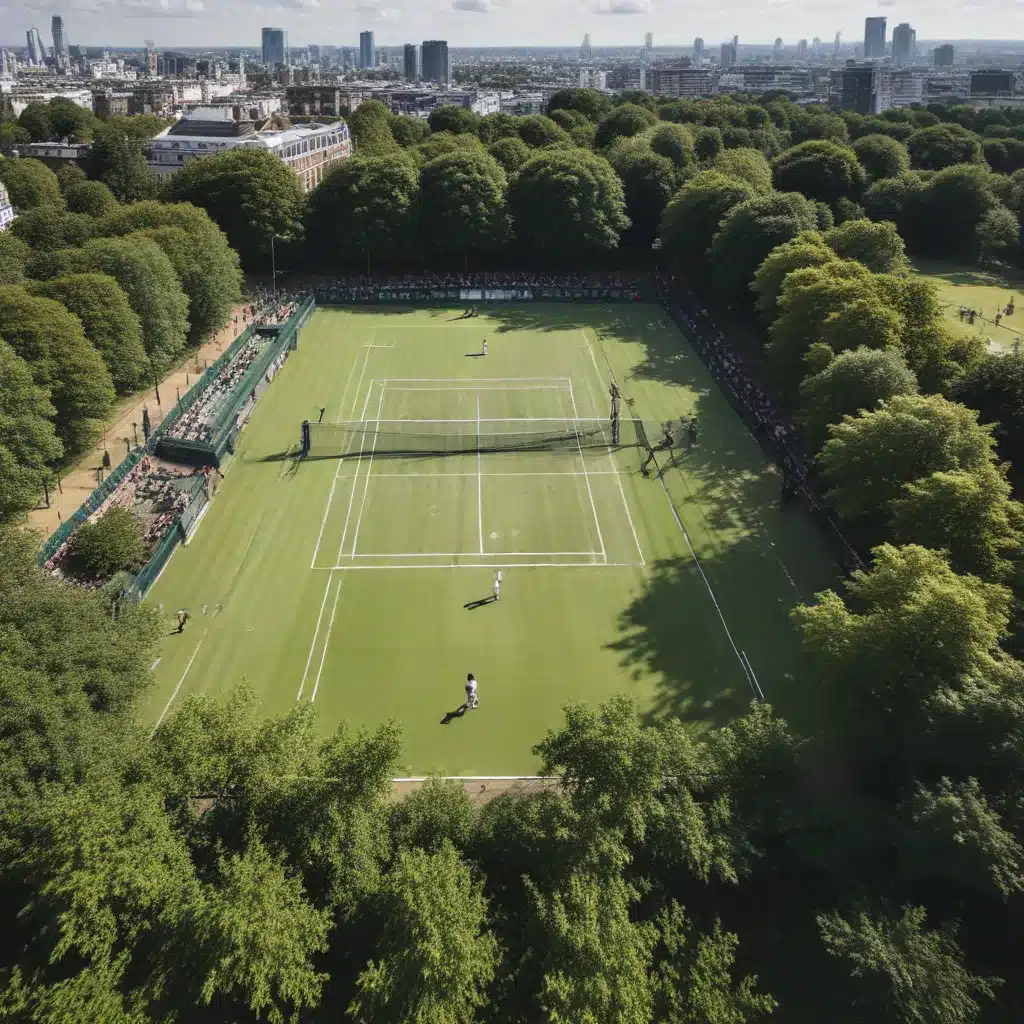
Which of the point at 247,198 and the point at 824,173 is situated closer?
the point at 247,198

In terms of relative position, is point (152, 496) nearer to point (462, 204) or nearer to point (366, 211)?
point (366, 211)

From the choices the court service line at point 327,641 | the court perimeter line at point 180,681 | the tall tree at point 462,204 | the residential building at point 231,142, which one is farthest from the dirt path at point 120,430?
the residential building at point 231,142

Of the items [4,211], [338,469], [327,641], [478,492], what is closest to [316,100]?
[4,211]

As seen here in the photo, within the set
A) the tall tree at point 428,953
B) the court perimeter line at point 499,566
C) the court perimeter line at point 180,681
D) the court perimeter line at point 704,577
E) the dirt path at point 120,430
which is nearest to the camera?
the tall tree at point 428,953

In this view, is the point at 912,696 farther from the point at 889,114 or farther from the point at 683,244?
the point at 889,114

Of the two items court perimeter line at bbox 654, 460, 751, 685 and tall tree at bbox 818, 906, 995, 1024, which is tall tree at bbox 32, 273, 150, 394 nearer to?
court perimeter line at bbox 654, 460, 751, 685

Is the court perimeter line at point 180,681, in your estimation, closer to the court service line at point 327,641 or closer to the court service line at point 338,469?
the court service line at point 327,641
